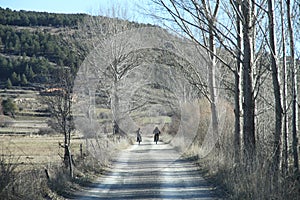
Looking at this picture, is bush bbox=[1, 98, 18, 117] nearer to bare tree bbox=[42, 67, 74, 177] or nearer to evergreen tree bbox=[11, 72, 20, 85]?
evergreen tree bbox=[11, 72, 20, 85]

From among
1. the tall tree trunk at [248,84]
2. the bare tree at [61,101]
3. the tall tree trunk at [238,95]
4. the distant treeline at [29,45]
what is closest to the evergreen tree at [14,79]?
the distant treeline at [29,45]

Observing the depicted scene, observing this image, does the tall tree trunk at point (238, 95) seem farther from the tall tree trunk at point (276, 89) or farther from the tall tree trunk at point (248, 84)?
the tall tree trunk at point (276, 89)

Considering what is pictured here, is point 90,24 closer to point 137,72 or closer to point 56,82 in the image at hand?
point 137,72

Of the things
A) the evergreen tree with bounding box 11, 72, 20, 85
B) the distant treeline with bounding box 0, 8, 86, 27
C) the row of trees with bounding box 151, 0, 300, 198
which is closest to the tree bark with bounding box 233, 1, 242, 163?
the row of trees with bounding box 151, 0, 300, 198

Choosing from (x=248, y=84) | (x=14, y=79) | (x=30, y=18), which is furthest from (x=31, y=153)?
(x=30, y=18)

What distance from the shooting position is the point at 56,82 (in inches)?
777

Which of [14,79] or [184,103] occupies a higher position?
[14,79]

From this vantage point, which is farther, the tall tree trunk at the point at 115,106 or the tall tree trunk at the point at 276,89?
the tall tree trunk at the point at 115,106

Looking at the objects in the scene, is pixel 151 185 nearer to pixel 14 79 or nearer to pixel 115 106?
pixel 115 106

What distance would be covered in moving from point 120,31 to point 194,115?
1173 cm

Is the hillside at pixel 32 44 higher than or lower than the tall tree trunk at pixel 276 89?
higher

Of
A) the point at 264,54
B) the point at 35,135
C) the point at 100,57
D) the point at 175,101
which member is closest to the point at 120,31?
the point at 100,57

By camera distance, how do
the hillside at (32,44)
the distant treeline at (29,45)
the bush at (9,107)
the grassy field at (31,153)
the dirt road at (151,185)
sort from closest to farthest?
the grassy field at (31,153) < the dirt road at (151,185) < the hillside at (32,44) < the bush at (9,107) < the distant treeline at (29,45)

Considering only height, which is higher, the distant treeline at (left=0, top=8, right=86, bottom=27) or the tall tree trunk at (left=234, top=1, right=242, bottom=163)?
the distant treeline at (left=0, top=8, right=86, bottom=27)
